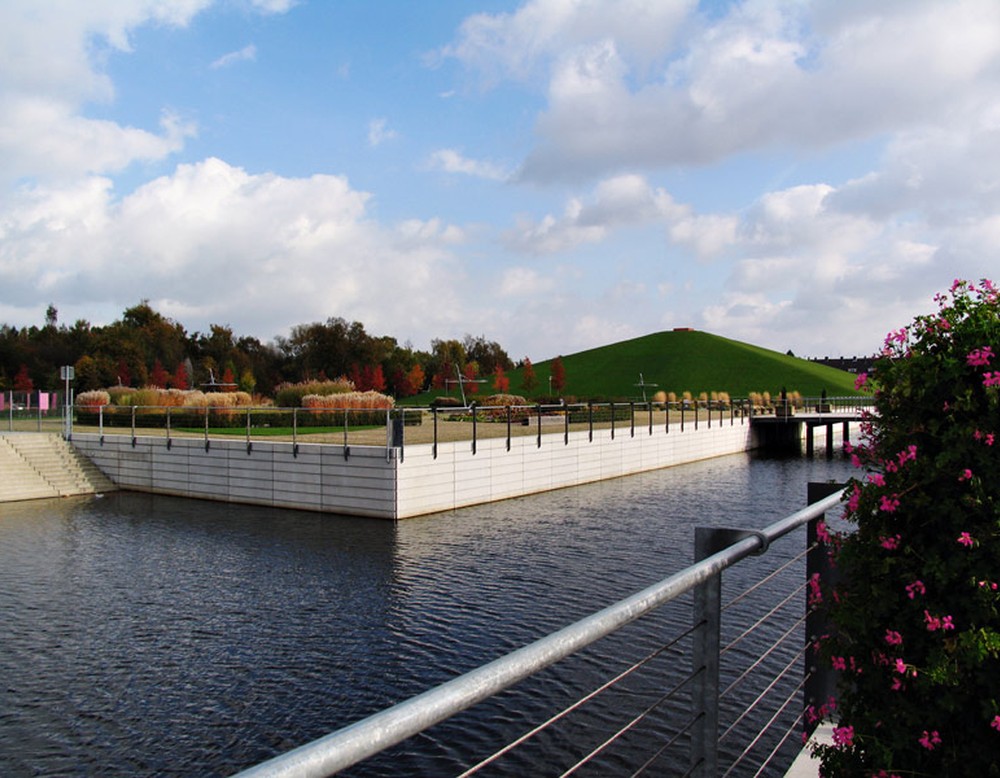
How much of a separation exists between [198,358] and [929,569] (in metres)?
83.5

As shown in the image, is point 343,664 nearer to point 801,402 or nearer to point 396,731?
point 396,731

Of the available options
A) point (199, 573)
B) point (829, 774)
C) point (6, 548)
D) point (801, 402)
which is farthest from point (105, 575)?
point (801, 402)

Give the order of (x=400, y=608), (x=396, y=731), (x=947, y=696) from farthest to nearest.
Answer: (x=400, y=608) < (x=947, y=696) < (x=396, y=731)

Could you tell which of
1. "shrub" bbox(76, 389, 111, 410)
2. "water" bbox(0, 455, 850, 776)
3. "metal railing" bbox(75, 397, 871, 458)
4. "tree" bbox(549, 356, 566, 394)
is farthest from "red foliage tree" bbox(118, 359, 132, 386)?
"water" bbox(0, 455, 850, 776)

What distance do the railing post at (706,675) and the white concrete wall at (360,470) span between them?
49.1 feet

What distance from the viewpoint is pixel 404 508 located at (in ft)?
56.6

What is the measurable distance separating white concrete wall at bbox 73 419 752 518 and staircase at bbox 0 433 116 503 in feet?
1.36

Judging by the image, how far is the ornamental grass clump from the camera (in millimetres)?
2078

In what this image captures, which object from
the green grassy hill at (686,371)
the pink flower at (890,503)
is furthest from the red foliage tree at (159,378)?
the pink flower at (890,503)

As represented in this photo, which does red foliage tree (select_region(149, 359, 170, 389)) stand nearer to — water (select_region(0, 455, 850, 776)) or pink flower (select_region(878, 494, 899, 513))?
water (select_region(0, 455, 850, 776))

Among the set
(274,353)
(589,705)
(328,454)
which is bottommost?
(589,705)

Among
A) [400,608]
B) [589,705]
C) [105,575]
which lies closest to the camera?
[589,705]

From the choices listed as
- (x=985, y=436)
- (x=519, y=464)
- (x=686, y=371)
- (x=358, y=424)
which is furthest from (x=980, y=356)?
(x=686, y=371)

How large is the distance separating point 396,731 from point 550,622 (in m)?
8.83
